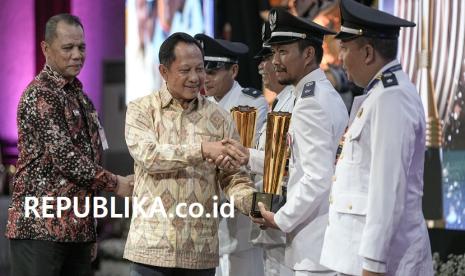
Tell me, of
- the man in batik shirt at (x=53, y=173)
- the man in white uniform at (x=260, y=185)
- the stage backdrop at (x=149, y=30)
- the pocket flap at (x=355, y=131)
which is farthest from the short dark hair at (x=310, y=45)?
the stage backdrop at (x=149, y=30)

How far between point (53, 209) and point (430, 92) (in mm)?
3067

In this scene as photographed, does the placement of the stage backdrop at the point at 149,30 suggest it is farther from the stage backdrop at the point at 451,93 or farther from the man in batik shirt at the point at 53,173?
the man in batik shirt at the point at 53,173

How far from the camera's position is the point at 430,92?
575 centimetres

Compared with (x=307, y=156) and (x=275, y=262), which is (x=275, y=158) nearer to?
(x=307, y=156)

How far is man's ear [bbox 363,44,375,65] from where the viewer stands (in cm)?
287

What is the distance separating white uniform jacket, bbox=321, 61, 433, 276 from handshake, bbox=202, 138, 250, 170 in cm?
49

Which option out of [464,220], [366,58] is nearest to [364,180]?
[366,58]

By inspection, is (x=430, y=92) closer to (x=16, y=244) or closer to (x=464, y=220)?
(x=464, y=220)

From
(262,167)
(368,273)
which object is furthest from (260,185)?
(368,273)

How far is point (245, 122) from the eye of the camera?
3.85 metres

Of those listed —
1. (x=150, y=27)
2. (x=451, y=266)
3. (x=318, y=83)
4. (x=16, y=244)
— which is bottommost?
(x=451, y=266)

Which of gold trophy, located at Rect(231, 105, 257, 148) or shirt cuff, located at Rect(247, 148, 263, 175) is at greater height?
gold trophy, located at Rect(231, 105, 257, 148)

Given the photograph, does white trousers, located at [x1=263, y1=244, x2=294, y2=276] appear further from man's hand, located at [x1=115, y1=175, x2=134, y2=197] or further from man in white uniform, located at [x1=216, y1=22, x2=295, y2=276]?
man's hand, located at [x1=115, y1=175, x2=134, y2=197]

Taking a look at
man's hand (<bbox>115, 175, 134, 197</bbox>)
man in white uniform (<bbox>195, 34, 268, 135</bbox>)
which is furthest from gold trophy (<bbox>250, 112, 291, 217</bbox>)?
man in white uniform (<bbox>195, 34, 268, 135</bbox>)
